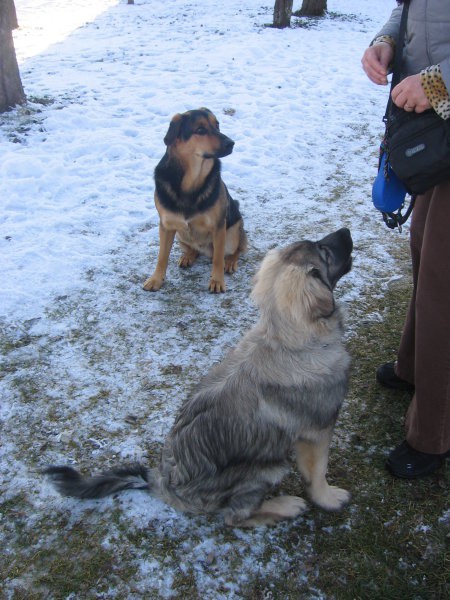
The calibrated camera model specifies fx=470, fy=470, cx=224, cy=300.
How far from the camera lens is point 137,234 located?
5008 mm

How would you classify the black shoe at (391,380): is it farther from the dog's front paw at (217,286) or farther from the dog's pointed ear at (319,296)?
the dog's front paw at (217,286)

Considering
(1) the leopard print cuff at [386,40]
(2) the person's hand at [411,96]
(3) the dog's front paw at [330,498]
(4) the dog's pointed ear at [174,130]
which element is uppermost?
(1) the leopard print cuff at [386,40]

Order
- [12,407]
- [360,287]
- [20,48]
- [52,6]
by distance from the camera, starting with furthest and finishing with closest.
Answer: [52,6], [20,48], [360,287], [12,407]

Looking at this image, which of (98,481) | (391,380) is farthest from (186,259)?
(98,481)

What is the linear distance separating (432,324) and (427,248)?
1.25 feet

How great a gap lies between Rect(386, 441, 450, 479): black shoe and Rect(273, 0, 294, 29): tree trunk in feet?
42.9

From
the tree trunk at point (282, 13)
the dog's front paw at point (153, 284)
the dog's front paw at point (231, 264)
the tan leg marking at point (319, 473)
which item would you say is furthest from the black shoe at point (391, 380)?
the tree trunk at point (282, 13)

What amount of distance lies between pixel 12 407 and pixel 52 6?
54.9 feet

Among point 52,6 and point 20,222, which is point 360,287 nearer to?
point 20,222

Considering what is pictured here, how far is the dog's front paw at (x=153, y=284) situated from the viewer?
14.2 ft

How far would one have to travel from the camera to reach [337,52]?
1108cm

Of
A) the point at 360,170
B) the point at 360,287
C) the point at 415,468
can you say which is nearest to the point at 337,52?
the point at 360,170

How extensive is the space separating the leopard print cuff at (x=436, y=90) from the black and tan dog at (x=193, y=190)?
243 cm

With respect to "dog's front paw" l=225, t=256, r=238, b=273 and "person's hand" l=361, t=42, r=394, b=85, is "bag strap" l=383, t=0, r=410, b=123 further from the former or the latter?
"dog's front paw" l=225, t=256, r=238, b=273
